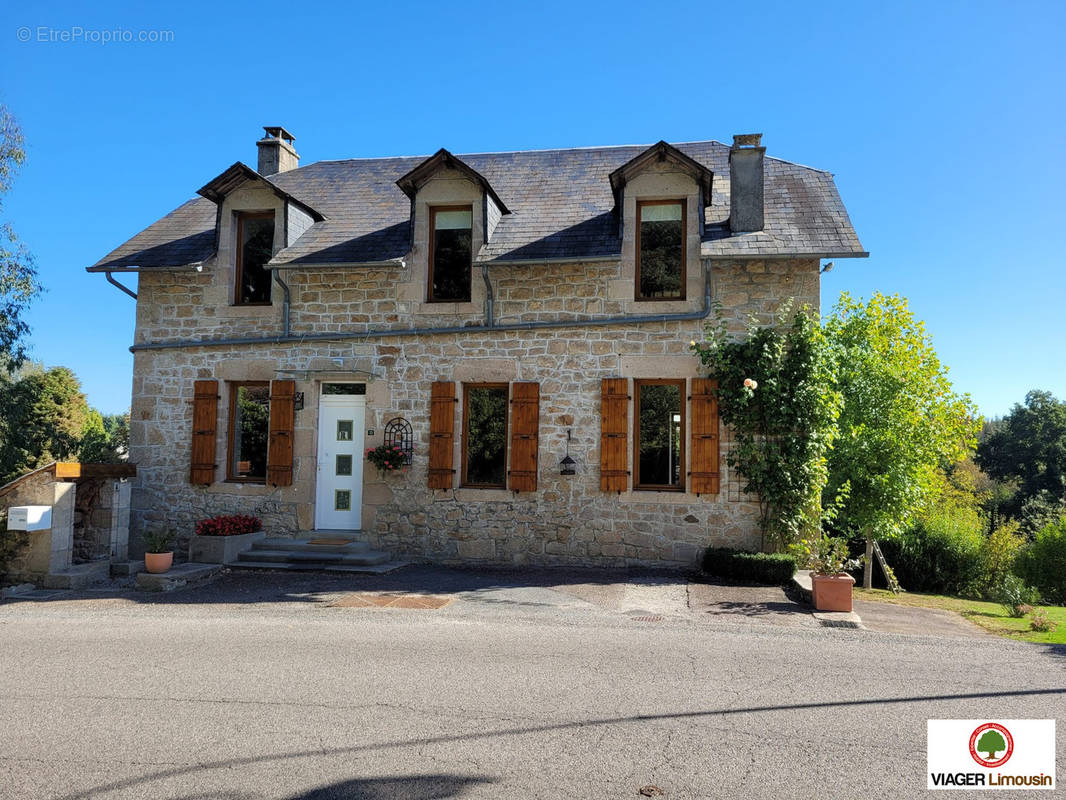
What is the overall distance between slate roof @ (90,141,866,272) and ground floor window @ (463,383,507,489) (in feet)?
7.26

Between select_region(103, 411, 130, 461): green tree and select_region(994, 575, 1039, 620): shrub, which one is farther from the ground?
select_region(103, 411, 130, 461): green tree

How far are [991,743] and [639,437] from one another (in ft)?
23.1

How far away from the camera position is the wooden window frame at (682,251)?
35.6 ft

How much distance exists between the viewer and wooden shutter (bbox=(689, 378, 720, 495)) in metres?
10.4

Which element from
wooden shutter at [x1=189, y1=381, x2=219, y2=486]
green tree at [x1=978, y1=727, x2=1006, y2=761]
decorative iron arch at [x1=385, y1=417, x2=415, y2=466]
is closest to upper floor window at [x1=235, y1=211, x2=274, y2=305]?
wooden shutter at [x1=189, y1=381, x2=219, y2=486]

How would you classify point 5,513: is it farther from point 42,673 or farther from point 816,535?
point 816,535

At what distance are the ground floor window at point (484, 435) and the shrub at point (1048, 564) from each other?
1206 cm

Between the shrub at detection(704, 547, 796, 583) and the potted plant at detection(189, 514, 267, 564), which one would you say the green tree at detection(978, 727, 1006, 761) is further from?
the potted plant at detection(189, 514, 267, 564)

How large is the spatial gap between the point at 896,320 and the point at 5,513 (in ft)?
45.6

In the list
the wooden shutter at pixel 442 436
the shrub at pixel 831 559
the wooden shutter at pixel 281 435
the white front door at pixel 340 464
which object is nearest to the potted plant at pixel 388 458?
the wooden shutter at pixel 442 436

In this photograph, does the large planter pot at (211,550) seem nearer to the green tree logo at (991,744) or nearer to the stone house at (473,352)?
the stone house at (473,352)

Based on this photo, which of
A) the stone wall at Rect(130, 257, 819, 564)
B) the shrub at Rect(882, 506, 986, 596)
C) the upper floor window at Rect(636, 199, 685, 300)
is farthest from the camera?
the shrub at Rect(882, 506, 986, 596)

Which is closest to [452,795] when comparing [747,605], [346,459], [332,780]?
[332,780]

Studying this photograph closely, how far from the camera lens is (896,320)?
40.9ft
